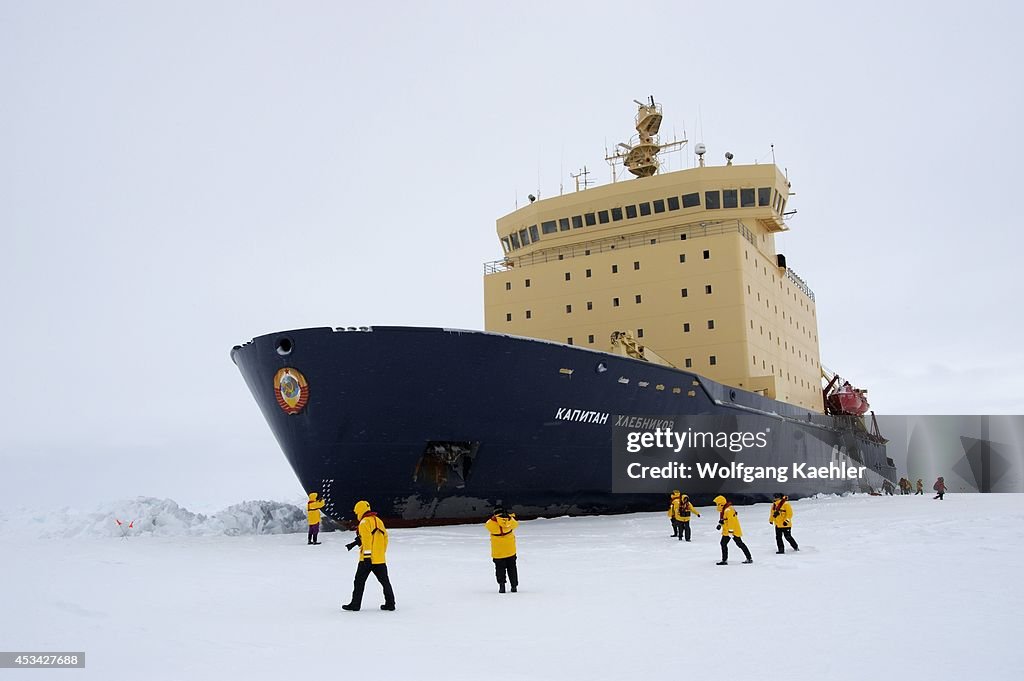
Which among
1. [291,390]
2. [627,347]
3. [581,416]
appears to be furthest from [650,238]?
[291,390]

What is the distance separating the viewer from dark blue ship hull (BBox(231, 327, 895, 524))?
12469mm

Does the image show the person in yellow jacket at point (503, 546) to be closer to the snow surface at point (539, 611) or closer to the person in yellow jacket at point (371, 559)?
the snow surface at point (539, 611)

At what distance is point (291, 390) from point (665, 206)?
12.5 metres

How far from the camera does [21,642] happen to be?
477cm

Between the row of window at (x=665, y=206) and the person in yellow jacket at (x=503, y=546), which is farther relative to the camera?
the row of window at (x=665, y=206)

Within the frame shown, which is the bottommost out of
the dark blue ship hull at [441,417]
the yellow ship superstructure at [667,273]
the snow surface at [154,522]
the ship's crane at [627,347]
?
the snow surface at [154,522]

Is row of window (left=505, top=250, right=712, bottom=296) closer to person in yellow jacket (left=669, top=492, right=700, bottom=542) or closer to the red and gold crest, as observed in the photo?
person in yellow jacket (left=669, top=492, right=700, bottom=542)

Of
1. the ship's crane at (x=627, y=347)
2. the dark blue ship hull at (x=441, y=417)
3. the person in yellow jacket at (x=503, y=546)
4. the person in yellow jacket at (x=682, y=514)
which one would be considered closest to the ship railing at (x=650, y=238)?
the ship's crane at (x=627, y=347)

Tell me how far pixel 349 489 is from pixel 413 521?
128cm

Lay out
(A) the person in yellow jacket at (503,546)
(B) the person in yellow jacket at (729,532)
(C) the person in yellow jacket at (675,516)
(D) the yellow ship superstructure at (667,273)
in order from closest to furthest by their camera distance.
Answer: (A) the person in yellow jacket at (503,546)
(B) the person in yellow jacket at (729,532)
(C) the person in yellow jacket at (675,516)
(D) the yellow ship superstructure at (667,273)

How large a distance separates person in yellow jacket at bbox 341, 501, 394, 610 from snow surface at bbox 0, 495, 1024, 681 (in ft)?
0.46

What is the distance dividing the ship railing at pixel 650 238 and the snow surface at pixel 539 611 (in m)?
11.1

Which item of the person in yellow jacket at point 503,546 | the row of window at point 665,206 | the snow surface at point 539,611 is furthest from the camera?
the row of window at point 665,206

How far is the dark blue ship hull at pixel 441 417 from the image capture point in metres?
12.5
